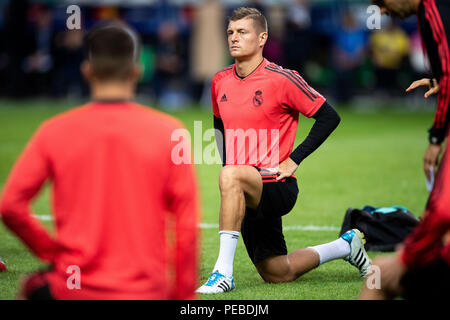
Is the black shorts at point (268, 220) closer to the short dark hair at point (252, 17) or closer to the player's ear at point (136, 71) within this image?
the short dark hair at point (252, 17)

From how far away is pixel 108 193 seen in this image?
3.29 m

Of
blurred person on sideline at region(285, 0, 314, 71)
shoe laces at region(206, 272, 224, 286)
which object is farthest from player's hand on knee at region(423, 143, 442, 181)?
blurred person on sideline at region(285, 0, 314, 71)

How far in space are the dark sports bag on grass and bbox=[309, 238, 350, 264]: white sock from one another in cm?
97

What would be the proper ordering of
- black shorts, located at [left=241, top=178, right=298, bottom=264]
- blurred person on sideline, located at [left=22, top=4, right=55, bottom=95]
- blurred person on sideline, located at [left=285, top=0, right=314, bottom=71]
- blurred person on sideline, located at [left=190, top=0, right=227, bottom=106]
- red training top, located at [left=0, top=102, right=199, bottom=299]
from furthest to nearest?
blurred person on sideline, located at [left=22, top=4, right=55, bottom=95] < blurred person on sideline, located at [left=190, top=0, right=227, bottom=106] < blurred person on sideline, located at [left=285, top=0, right=314, bottom=71] < black shorts, located at [left=241, top=178, right=298, bottom=264] < red training top, located at [left=0, top=102, right=199, bottom=299]

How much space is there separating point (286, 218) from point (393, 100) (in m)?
16.0

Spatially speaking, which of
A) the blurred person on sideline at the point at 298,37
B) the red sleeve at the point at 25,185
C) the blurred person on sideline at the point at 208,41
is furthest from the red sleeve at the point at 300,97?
the blurred person on sideline at the point at 208,41

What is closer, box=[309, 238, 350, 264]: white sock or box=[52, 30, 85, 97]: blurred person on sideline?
box=[309, 238, 350, 264]: white sock

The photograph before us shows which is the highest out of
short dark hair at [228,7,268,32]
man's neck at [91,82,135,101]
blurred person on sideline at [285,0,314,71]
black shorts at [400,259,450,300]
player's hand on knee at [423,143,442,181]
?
blurred person on sideline at [285,0,314,71]

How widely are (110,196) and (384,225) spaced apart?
4.30 meters

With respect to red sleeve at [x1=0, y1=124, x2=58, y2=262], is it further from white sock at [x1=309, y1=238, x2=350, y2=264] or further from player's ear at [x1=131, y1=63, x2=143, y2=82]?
white sock at [x1=309, y1=238, x2=350, y2=264]

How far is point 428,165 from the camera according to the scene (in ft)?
16.5

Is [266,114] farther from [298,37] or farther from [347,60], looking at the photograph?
[347,60]

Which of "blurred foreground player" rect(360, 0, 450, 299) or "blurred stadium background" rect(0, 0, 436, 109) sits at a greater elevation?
"blurred stadium background" rect(0, 0, 436, 109)

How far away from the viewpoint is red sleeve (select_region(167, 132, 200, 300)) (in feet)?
11.0
